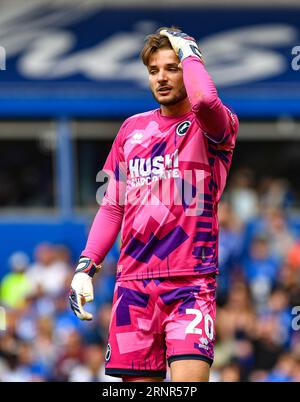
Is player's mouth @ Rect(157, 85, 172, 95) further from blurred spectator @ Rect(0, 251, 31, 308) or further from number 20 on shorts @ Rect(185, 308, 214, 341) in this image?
blurred spectator @ Rect(0, 251, 31, 308)

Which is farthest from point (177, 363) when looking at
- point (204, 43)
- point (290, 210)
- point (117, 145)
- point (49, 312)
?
point (204, 43)

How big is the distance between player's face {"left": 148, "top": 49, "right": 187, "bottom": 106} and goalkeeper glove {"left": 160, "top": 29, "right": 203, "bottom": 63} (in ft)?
0.21

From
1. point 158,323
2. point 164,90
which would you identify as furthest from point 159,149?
point 158,323

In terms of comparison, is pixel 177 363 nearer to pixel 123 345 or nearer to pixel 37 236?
pixel 123 345

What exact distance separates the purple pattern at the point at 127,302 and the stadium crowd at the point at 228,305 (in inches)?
177

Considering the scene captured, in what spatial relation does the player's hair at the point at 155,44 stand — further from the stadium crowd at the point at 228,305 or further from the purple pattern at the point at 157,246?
the stadium crowd at the point at 228,305

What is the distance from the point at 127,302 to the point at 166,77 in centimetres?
111

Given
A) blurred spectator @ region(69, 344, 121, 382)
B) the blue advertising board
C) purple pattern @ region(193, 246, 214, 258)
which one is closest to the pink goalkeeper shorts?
purple pattern @ region(193, 246, 214, 258)

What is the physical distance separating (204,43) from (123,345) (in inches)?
417

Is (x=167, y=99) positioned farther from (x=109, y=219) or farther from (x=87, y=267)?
(x=87, y=267)

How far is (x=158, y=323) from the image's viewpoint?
16.6ft

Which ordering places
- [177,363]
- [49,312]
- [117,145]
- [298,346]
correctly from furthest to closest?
[49,312]
[298,346]
[117,145]
[177,363]

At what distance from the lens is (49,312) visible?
1205 centimetres

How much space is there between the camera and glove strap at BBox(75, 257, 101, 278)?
5219 millimetres
